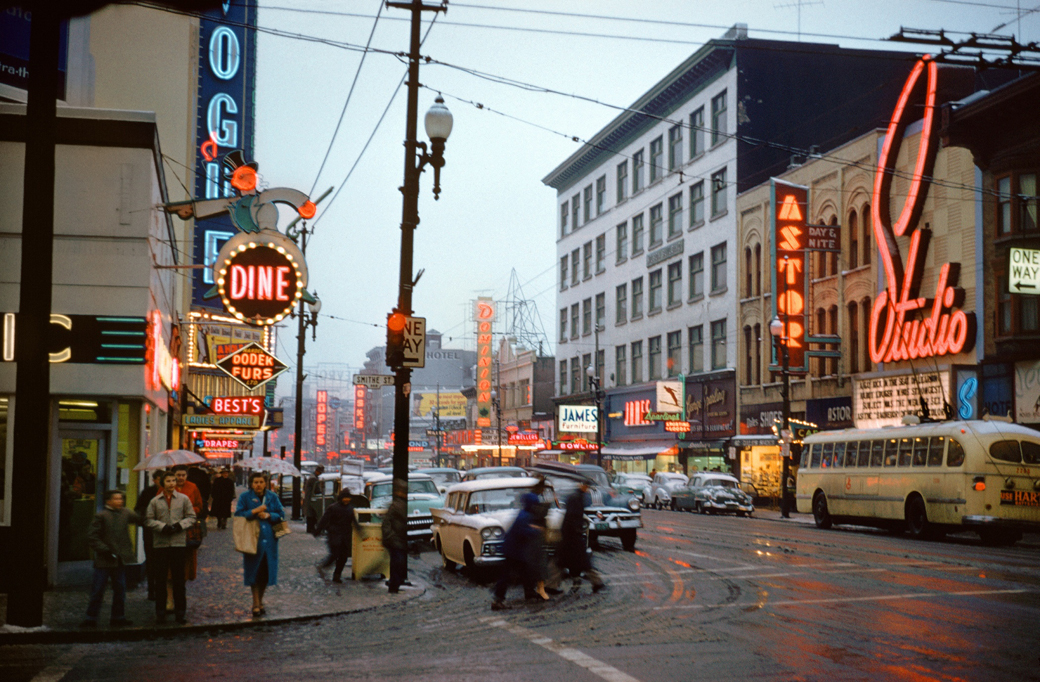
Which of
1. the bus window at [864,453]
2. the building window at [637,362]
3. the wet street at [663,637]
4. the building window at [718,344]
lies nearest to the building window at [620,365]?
the building window at [637,362]

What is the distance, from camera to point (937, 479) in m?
26.6

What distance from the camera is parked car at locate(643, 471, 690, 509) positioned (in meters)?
44.4

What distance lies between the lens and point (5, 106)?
16.1 m

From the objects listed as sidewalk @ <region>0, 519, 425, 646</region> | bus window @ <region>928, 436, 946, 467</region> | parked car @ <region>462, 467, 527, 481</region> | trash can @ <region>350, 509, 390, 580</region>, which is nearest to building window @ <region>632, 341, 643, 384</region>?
parked car @ <region>462, 467, 527, 481</region>

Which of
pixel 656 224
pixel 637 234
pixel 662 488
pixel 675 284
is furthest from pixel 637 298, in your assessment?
pixel 662 488

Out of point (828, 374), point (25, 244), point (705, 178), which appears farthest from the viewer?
point (705, 178)

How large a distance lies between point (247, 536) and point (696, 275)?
46.1 m

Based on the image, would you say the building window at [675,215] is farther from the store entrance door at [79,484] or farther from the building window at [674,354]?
the store entrance door at [79,484]

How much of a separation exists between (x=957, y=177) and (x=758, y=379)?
15917mm

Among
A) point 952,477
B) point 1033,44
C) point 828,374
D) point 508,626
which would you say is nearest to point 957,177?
point 828,374

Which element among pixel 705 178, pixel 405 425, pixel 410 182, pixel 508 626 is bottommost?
pixel 508 626

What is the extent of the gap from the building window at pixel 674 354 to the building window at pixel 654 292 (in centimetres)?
246

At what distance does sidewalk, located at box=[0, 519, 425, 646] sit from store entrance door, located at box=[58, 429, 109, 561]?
3.21 feet

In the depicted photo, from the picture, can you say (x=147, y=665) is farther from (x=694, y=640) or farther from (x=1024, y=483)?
(x=1024, y=483)
